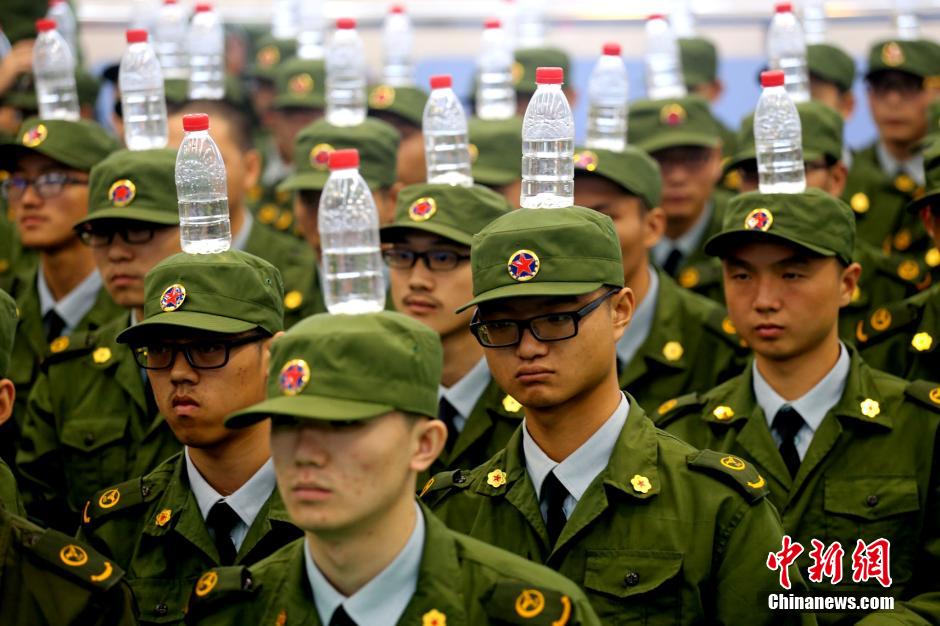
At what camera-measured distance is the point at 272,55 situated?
12.3 meters

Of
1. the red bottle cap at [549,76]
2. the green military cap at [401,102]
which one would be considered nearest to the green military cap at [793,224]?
the red bottle cap at [549,76]

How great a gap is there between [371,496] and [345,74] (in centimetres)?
509

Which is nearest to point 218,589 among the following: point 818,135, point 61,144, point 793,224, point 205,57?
point 793,224

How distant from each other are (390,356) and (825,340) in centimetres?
242

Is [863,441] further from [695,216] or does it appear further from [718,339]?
[695,216]

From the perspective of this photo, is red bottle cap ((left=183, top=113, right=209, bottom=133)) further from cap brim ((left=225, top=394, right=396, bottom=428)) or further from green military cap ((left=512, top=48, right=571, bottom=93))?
green military cap ((left=512, top=48, right=571, bottom=93))

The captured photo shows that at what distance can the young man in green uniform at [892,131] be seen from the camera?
9.75 metres

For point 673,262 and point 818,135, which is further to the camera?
point 673,262

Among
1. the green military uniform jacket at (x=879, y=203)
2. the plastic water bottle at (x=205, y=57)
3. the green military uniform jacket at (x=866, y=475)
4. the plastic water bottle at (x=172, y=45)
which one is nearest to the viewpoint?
the green military uniform jacket at (x=866, y=475)

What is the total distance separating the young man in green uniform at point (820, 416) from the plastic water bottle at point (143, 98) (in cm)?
283

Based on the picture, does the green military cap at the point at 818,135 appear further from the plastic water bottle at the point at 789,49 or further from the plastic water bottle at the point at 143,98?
the plastic water bottle at the point at 143,98

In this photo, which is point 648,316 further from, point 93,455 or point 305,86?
point 305,86

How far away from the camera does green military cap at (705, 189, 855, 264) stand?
6234 millimetres

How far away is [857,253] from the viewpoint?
8.45 m
